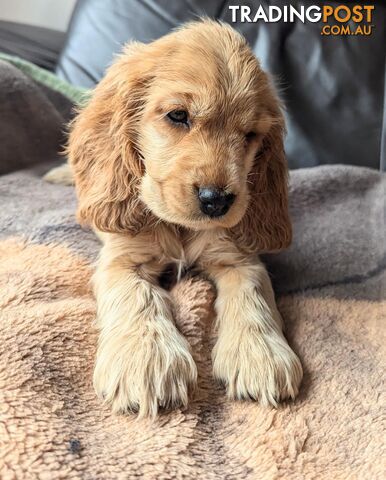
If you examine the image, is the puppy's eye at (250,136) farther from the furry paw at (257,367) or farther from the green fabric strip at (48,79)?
the green fabric strip at (48,79)

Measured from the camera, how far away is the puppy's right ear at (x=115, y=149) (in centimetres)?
152

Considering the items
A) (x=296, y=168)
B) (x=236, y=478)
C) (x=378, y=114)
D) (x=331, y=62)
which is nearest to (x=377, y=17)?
(x=331, y=62)

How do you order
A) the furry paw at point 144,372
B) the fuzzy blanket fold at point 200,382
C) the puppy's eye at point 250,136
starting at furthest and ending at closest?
the puppy's eye at point 250,136, the furry paw at point 144,372, the fuzzy blanket fold at point 200,382

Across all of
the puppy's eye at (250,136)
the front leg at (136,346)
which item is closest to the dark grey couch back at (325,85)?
the puppy's eye at (250,136)

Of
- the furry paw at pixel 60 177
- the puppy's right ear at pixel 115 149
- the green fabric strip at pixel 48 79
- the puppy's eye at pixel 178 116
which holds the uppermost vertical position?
the puppy's eye at pixel 178 116

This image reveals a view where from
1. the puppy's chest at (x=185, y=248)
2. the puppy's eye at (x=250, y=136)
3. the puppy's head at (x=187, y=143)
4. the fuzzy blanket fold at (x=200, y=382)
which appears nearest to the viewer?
the fuzzy blanket fold at (x=200, y=382)

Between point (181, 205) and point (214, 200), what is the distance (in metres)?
→ 0.08

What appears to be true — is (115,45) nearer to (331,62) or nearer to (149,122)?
(331,62)


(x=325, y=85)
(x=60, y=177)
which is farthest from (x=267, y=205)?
(x=325, y=85)

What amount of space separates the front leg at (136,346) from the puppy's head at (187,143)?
6.1 inches

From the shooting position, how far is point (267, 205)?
167 cm

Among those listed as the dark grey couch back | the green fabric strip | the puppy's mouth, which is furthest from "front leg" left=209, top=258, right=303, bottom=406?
the green fabric strip

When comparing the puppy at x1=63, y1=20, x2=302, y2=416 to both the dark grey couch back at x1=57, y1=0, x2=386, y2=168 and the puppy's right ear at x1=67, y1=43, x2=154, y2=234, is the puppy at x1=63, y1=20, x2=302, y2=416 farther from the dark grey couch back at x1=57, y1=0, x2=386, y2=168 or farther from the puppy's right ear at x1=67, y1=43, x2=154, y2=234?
the dark grey couch back at x1=57, y1=0, x2=386, y2=168

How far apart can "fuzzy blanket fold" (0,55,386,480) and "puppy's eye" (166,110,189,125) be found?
1.39 ft
